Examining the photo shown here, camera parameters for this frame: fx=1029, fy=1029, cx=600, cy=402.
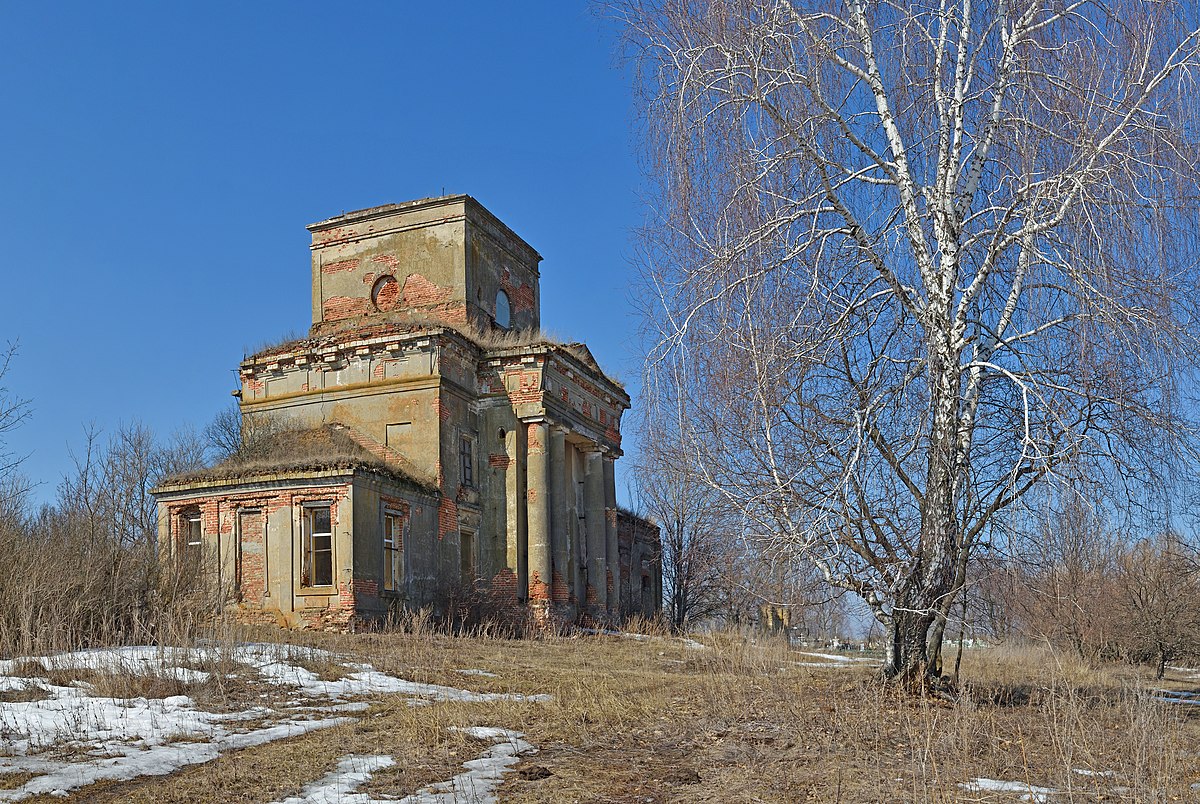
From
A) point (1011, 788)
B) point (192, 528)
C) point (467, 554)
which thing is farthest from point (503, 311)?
point (1011, 788)

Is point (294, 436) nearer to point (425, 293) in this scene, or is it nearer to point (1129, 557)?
point (425, 293)

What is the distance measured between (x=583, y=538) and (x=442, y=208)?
10569 millimetres

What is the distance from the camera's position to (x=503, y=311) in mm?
31281

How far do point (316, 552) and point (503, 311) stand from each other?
10982 millimetres

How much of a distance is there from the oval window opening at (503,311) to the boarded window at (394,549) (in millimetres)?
8612

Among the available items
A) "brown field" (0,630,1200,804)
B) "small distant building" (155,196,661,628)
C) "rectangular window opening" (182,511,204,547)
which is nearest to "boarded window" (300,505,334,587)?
"small distant building" (155,196,661,628)

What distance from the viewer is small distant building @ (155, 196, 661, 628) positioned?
22.5m

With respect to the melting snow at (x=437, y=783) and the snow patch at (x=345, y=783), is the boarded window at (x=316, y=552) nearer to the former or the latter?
the melting snow at (x=437, y=783)

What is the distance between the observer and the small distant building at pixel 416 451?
22.5 meters

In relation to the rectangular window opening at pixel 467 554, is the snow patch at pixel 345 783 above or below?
below

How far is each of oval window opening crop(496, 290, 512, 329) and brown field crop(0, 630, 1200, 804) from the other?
19.1m

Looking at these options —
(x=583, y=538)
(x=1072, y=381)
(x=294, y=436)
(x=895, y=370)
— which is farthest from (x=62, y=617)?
(x=583, y=538)

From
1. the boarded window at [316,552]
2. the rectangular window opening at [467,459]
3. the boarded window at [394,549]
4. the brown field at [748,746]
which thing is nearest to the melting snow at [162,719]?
the brown field at [748,746]

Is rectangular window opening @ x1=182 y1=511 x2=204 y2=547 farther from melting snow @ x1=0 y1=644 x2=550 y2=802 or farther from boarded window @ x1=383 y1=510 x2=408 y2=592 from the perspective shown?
melting snow @ x1=0 y1=644 x2=550 y2=802
